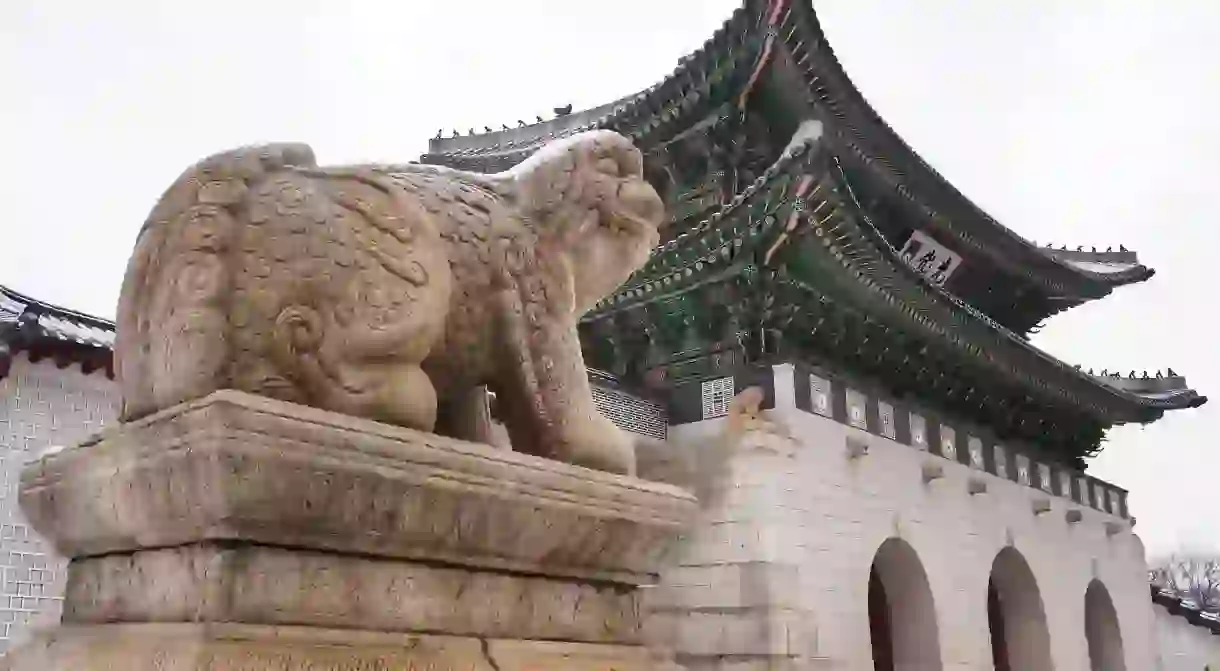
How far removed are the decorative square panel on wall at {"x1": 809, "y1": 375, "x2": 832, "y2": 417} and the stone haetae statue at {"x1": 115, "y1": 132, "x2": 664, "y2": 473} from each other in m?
6.58

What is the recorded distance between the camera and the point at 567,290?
2574 millimetres

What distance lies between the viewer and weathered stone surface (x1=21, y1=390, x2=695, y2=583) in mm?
1727

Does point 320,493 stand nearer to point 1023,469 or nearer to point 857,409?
point 857,409

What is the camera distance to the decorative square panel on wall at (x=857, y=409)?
30.7 ft

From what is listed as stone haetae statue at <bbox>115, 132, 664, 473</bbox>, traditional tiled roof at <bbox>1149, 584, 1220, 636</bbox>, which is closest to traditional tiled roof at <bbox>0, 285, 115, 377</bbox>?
stone haetae statue at <bbox>115, 132, 664, 473</bbox>

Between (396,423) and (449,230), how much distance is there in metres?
0.51

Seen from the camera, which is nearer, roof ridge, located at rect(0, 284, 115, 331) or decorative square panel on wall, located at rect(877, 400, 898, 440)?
roof ridge, located at rect(0, 284, 115, 331)

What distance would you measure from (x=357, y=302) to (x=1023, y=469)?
40.4 feet

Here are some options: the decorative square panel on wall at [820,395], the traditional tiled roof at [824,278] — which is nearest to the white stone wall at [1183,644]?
the traditional tiled roof at [824,278]

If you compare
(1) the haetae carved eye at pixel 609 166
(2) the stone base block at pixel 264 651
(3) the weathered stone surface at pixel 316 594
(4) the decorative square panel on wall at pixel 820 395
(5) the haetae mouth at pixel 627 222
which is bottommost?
(2) the stone base block at pixel 264 651

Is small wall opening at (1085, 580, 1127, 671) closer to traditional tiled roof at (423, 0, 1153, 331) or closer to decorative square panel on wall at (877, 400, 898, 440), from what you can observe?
traditional tiled roof at (423, 0, 1153, 331)

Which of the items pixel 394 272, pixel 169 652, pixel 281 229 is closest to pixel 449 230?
pixel 394 272

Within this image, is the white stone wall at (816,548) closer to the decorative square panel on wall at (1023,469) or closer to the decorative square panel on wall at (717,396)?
the decorative square panel on wall at (717,396)

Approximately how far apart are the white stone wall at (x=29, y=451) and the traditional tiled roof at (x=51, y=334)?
144mm
